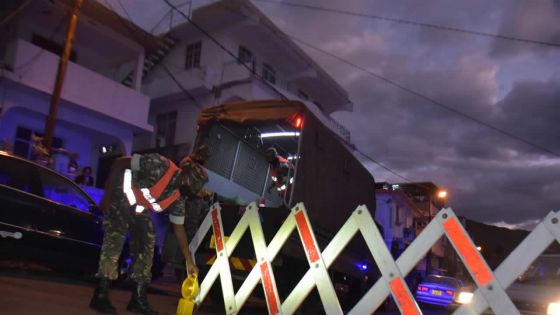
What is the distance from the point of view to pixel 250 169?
8.87 metres

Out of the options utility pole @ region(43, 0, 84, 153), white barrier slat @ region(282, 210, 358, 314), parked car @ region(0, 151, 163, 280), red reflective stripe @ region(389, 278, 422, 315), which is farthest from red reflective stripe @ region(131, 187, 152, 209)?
utility pole @ region(43, 0, 84, 153)

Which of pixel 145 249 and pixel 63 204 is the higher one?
pixel 63 204

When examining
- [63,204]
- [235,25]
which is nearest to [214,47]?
[235,25]

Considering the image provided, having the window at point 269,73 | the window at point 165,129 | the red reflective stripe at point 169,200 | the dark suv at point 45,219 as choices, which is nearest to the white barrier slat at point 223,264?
the red reflective stripe at point 169,200

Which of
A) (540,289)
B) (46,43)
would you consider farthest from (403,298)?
(46,43)

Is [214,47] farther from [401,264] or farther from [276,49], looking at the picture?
[401,264]

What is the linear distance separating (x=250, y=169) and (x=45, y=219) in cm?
358

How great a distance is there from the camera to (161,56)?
20.7 metres

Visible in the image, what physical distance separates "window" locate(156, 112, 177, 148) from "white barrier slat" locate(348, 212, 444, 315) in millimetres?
16670

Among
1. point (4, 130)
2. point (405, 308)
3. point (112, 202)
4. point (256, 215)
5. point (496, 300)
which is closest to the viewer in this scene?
point (496, 300)

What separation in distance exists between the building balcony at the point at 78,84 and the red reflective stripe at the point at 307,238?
10244 millimetres

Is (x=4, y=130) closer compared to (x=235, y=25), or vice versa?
(x=4, y=130)

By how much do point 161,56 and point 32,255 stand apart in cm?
1543

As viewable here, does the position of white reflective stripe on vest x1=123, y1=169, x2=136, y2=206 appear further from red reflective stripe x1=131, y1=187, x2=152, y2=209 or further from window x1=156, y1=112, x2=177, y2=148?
window x1=156, y1=112, x2=177, y2=148
